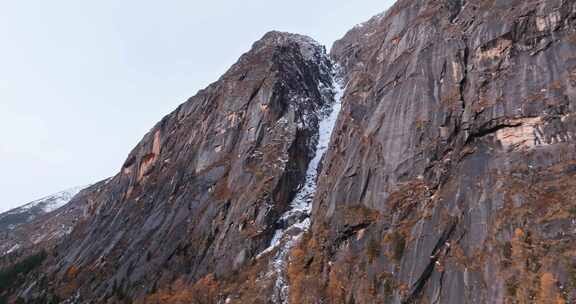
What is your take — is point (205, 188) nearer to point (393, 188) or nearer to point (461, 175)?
point (393, 188)

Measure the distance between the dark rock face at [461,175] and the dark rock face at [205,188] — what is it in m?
9.77

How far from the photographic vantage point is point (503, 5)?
135ft

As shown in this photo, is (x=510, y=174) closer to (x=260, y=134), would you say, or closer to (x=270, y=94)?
(x=260, y=134)

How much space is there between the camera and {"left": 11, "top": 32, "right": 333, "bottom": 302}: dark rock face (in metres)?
51.9

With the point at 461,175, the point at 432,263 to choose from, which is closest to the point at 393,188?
the point at 461,175

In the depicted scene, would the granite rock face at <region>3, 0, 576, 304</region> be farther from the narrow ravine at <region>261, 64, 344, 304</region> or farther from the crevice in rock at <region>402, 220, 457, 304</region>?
the narrow ravine at <region>261, 64, 344, 304</region>

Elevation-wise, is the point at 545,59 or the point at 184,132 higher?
the point at 184,132

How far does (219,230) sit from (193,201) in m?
9.23

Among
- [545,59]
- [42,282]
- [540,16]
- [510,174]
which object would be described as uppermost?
[540,16]

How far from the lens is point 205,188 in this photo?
61375 millimetres

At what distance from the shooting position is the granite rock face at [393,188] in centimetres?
2834

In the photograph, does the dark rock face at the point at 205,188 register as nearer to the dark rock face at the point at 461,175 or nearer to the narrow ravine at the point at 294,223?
the narrow ravine at the point at 294,223

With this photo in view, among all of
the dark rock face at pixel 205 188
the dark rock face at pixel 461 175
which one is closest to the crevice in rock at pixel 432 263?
the dark rock face at pixel 461 175

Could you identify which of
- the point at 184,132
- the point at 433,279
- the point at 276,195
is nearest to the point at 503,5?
the point at 433,279
